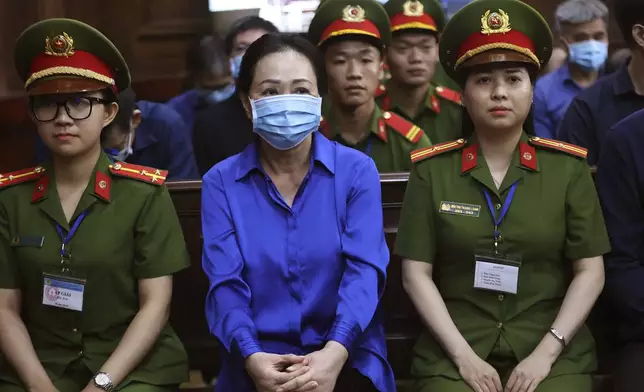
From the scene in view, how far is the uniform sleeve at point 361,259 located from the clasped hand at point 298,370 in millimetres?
50

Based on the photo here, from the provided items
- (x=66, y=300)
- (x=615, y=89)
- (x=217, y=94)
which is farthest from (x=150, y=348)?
(x=217, y=94)

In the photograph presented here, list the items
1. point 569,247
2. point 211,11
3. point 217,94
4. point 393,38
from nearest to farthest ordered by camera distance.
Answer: point 569,247 < point 393,38 < point 217,94 < point 211,11

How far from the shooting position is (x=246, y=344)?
88.1 inches

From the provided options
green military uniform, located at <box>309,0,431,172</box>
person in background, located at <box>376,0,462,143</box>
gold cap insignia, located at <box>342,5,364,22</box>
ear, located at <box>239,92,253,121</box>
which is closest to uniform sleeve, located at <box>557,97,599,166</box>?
green military uniform, located at <box>309,0,431,172</box>

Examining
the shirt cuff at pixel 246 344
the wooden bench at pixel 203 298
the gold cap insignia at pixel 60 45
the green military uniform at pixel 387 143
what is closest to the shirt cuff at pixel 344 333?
the shirt cuff at pixel 246 344

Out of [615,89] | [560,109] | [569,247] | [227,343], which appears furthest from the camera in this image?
[560,109]

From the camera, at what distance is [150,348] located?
246 cm

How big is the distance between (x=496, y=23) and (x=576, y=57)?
215 cm

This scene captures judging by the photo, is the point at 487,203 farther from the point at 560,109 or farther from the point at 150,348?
the point at 560,109

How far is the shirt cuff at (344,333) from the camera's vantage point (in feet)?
7.43

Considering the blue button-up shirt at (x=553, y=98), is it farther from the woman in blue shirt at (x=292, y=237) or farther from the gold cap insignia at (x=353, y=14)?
the woman in blue shirt at (x=292, y=237)

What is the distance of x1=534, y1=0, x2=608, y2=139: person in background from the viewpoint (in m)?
4.34

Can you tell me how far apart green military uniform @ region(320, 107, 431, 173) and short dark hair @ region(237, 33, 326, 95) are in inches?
39.1

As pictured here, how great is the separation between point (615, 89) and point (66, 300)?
2007 millimetres
